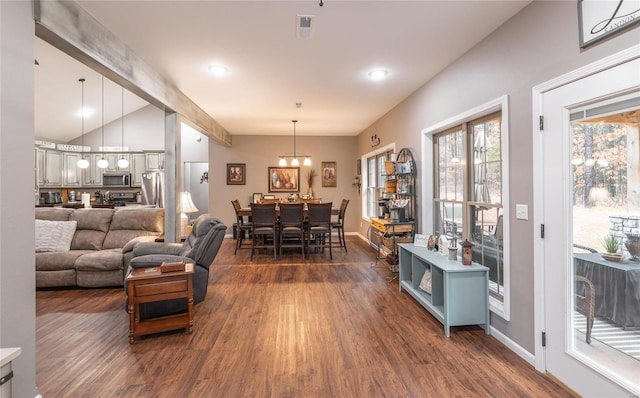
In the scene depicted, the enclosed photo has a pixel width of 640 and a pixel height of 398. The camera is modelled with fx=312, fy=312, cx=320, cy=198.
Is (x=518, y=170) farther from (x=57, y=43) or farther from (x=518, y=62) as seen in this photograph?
(x=57, y=43)

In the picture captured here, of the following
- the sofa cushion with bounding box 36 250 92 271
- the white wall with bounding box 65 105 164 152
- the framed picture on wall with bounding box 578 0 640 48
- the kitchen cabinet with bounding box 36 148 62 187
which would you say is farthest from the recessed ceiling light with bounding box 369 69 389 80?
the kitchen cabinet with bounding box 36 148 62 187

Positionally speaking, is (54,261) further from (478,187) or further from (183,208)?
(478,187)

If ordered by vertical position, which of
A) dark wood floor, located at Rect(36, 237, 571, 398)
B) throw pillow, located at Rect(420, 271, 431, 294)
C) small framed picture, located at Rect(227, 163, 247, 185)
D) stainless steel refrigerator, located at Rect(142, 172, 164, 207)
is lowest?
dark wood floor, located at Rect(36, 237, 571, 398)

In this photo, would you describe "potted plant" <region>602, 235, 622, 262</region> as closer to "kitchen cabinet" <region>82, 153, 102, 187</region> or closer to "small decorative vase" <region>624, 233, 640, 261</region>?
"small decorative vase" <region>624, 233, 640, 261</region>

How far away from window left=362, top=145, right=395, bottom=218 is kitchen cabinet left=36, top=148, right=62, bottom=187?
746 cm

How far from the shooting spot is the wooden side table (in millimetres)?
2568

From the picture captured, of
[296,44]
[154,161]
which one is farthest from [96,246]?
[154,161]

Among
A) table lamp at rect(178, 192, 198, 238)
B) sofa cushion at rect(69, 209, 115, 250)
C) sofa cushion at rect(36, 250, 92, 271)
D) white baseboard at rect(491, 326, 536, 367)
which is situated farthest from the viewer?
table lamp at rect(178, 192, 198, 238)

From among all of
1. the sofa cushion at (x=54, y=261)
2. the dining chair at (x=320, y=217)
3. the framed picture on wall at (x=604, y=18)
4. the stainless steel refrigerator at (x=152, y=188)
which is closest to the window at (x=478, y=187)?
the framed picture on wall at (x=604, y=18)

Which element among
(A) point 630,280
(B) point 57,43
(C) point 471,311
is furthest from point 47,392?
(A) point 630,280

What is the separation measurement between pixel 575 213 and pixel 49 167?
9.73 metres

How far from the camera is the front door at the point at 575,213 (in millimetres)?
1674

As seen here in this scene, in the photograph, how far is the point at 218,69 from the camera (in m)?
3.57

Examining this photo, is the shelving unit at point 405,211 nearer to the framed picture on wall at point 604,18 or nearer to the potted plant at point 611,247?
the potted plant at point 611,247
